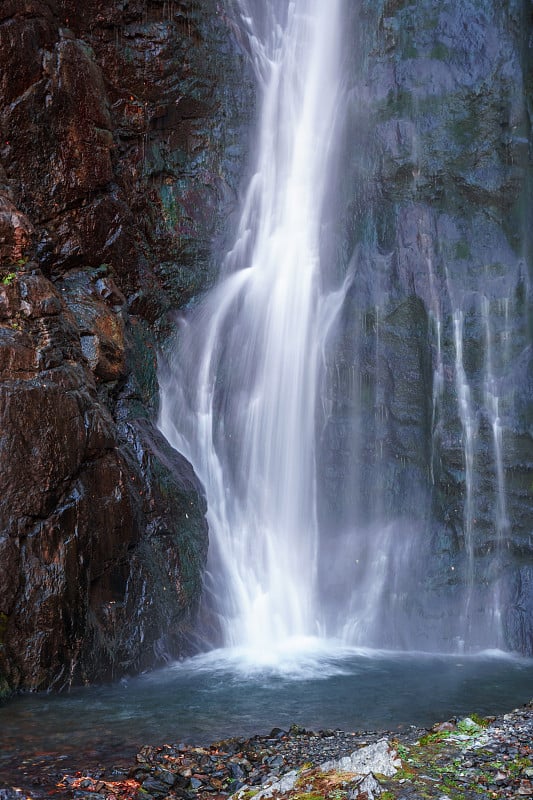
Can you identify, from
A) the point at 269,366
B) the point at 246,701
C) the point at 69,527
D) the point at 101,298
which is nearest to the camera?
the point at 246,701

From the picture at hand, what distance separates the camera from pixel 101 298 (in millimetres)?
12656

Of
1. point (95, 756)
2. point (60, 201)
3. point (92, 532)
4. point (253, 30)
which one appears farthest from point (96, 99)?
point (95, 756)

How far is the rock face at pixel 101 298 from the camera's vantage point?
29.2 feet

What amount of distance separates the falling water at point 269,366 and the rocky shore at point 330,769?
5.08 m

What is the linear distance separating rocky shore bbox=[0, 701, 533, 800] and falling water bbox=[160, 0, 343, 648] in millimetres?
5080

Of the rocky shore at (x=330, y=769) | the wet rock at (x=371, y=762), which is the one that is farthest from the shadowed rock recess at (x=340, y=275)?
the wet rock at (x=371, y=762)

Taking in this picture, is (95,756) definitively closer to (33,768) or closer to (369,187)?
(33,768)

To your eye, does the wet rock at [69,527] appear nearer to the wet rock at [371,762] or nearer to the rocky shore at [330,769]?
the rocky shore at [330,769]

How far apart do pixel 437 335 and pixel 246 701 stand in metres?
8.35

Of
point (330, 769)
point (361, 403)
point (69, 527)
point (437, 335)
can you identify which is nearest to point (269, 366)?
point (361, 403)

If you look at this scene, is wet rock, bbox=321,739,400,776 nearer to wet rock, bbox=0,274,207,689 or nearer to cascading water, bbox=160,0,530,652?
wet rock, bbox=0,274,207,689

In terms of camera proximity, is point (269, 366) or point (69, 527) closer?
point (69, 527)

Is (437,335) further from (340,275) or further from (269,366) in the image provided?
(269,366)

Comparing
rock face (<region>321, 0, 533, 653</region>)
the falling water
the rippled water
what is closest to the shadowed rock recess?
rock face (<region>321, 0, 533, 653</region>)
